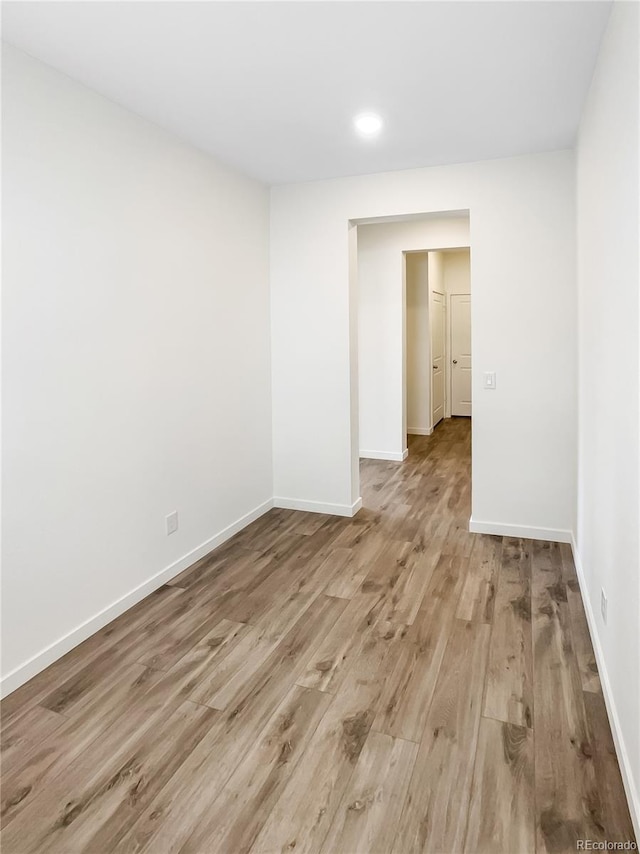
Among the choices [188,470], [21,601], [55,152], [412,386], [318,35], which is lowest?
[21,601]

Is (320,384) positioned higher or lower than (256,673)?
higher

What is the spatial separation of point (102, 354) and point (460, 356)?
729 cm

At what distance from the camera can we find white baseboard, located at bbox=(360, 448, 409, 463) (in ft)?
20.5

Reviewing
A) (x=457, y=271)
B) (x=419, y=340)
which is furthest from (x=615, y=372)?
(x=457, y=271)

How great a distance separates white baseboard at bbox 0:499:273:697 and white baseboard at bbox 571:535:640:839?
2.24 metres

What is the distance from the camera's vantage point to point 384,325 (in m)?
6.16

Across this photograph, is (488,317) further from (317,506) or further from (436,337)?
(436,337)

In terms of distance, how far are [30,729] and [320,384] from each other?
2915mm

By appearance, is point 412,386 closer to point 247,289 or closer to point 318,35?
point 247,289

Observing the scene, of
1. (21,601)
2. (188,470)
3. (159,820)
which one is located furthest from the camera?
(188,470)

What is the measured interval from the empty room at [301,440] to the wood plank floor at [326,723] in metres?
0.01

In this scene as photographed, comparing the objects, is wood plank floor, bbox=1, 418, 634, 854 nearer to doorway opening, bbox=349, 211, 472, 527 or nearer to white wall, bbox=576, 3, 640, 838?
white wall, bbox=576, 3, 640, 838

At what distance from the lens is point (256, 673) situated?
232 centimetres

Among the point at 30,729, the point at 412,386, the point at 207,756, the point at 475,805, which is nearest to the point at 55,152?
the point at 30,729
